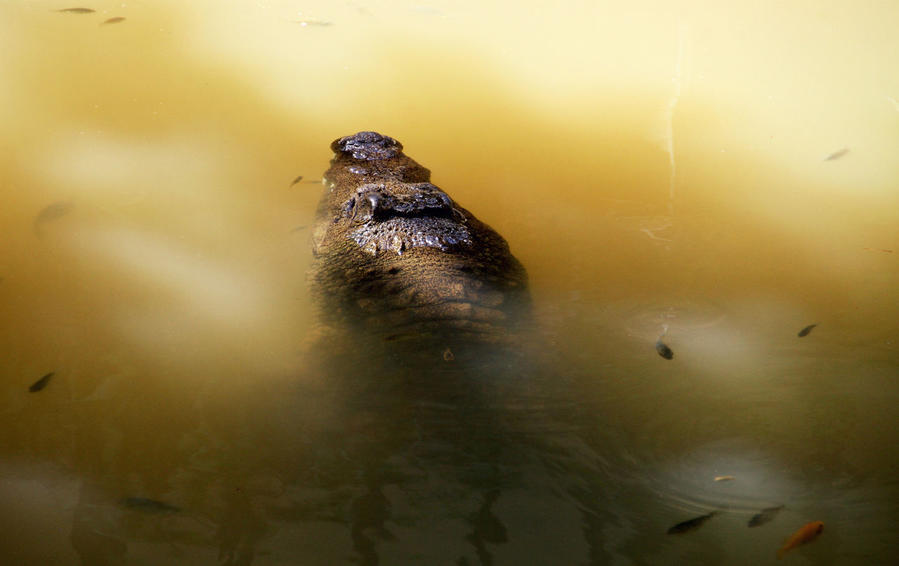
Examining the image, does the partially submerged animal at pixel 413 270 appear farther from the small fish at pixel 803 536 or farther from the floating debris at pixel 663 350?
the small fish at pixel 803 536

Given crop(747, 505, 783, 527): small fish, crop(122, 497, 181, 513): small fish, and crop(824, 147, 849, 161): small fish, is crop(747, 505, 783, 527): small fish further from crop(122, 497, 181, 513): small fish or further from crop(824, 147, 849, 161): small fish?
crop(824, 147, 849, 161): small fish

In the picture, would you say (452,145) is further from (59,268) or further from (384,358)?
(59,268)

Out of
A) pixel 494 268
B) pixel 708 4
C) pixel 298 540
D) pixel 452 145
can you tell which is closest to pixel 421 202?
pixel 494 268

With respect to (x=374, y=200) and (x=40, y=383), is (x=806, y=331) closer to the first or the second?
(x=374, y=200)

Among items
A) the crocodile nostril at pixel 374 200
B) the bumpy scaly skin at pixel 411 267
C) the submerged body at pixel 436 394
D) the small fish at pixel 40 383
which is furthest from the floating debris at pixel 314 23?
the small fish at pixel 40 383

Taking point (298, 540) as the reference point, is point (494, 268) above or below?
above

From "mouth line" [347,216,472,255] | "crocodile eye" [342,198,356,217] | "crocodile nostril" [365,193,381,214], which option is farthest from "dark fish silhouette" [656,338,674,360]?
"crocodile eye" [342,198,356,217]
